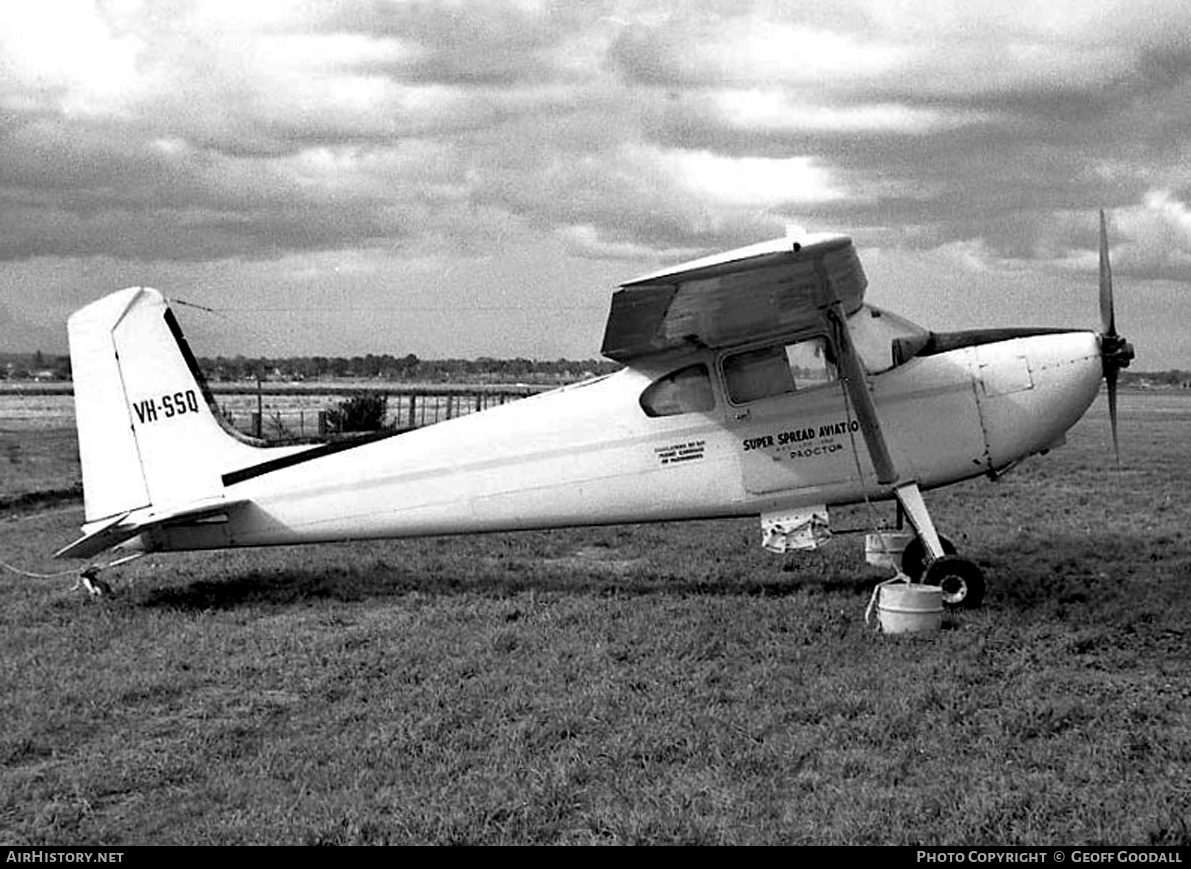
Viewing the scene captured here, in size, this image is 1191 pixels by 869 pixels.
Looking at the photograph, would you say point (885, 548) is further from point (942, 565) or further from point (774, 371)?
point (774, 371)

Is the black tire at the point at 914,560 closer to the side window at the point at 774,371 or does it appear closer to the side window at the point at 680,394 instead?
the side window at the point at 774,371

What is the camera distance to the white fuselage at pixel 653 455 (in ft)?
30.5

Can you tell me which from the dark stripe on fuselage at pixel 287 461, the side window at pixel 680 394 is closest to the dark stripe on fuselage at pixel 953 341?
the side window at pixel 680 394

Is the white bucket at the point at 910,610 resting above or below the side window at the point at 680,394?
below

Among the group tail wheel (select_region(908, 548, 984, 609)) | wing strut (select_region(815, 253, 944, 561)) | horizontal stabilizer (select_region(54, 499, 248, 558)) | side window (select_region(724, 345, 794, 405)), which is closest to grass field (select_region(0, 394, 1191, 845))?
tail wheel (select_region(908, 548, 984, 609))

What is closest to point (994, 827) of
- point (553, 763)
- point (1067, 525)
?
point (553, 763)

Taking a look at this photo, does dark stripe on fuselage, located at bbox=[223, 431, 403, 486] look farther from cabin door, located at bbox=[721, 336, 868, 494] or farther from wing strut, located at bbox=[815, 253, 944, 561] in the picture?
wing strut, located at bbox=[815, 253, 944, 561]

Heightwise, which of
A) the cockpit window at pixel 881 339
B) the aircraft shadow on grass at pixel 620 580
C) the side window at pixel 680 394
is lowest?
the aircraft shadow on grass at pixel 620 580

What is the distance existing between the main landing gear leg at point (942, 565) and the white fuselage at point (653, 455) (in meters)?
0.21

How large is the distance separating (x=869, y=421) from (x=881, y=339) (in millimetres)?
865

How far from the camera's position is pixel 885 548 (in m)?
10.6

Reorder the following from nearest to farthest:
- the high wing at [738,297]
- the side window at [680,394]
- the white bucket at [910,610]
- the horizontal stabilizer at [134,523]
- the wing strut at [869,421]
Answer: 1. the high wing at [738,297]
2. the white bucket at [910,610]
3. the wing strut at [869,421]
4. the horizontal stabilizer at [134,523]
5. the side window at [680,394]

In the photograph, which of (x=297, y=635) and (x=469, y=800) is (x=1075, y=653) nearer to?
(x=469, y=800)

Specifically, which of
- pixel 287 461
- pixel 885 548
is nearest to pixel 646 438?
pixel 885 548
